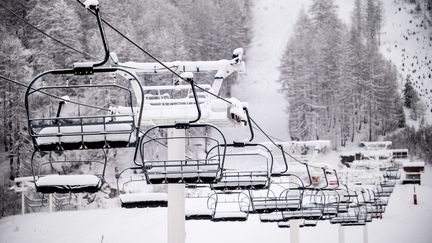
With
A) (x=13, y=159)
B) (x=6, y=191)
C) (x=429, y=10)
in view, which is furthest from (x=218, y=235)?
(x=429, y=10)

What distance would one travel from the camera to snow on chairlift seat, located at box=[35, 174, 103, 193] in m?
5.09

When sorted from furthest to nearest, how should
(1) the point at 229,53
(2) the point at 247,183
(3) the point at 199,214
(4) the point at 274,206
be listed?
(1) the point at 229,53
(3) the point at 199,214
(4) the point at 274,206
(2) the point at 247,183

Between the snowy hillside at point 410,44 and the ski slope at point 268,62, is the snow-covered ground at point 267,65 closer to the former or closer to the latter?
the ski slope at point 268,62

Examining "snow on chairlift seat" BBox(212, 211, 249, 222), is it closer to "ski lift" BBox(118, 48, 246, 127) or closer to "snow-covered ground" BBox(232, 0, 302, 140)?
"ski lift" BBox(118, 48, 246, 127)

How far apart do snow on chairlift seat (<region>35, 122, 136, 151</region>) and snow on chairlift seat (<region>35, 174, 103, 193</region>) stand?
0.89 m

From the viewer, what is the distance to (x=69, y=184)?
509 centimetres

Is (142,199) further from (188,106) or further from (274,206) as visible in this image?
(274,206)

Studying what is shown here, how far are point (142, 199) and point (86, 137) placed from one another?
18.1ft

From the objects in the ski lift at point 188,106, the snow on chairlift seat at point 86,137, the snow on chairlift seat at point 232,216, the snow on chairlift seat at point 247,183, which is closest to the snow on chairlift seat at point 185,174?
the snow on chairlift seat at point 86,137

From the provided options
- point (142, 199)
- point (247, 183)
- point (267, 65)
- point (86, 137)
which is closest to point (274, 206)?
point (142, 199)

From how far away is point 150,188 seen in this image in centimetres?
3281

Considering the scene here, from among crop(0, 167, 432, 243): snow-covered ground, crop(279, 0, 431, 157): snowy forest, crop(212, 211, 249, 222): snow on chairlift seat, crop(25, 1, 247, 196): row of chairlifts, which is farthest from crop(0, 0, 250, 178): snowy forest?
crop(25, 1, 247, 196): row of chairlifts

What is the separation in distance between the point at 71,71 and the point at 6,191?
28767 mm

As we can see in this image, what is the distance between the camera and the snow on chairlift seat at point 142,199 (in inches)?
377
